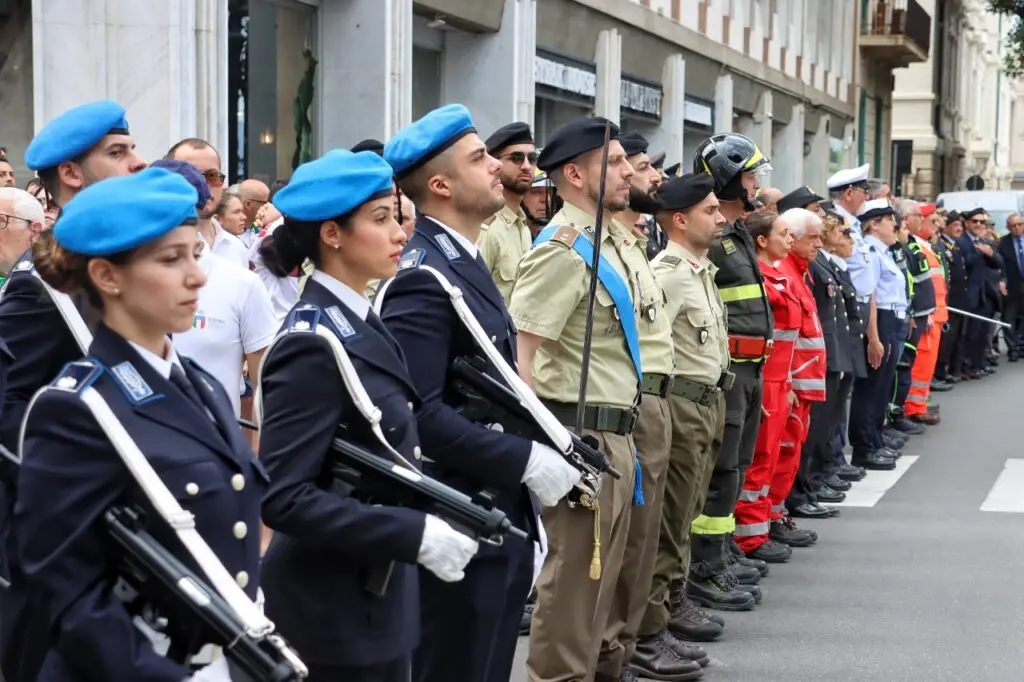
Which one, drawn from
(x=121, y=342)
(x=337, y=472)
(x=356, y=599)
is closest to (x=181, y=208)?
(x=121, y=342)

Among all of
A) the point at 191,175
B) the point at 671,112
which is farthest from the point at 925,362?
the point at 191,175

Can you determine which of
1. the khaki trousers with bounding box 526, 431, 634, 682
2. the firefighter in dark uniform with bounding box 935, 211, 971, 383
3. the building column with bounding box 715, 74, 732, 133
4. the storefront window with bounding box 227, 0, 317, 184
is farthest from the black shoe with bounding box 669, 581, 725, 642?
the building column with bounding box 715, 74, 732, 133

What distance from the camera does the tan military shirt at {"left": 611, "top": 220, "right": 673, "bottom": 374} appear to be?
18.7 feet

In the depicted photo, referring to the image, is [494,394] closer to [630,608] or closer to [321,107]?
[630,608]

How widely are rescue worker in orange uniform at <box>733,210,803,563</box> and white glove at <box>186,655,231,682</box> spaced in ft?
19.0

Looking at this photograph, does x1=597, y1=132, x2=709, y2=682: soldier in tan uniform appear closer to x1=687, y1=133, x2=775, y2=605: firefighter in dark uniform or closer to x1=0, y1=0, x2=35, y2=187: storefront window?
x1=687, y1=133, x2=775, y2=605: firefighter in dark uniform

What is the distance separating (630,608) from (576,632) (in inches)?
28.8

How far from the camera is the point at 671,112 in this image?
24.0 m

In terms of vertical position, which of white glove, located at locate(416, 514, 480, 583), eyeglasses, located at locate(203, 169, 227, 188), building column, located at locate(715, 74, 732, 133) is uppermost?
building column, located at locate(715, 74, 732, 133)

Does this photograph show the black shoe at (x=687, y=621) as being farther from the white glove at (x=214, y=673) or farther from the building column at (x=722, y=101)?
the building column at (x=722, y=101)

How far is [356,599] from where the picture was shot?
3625 mm

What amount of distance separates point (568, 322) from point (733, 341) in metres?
2.53

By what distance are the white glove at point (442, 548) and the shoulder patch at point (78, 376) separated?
0.84 m

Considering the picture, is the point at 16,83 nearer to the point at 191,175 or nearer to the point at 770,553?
the point at 770,553
